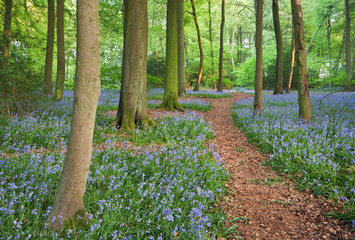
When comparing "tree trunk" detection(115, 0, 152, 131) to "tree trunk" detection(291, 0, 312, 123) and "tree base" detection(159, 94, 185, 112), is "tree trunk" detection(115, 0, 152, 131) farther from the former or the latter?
"tree trunk" detection(291, 0, 312, 123)

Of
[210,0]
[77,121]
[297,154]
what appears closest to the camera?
[77,121]

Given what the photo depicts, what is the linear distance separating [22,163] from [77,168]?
6.69 feet

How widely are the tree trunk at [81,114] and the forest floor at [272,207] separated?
231cm

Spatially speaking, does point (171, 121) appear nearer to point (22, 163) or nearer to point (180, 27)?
point (22, 163)

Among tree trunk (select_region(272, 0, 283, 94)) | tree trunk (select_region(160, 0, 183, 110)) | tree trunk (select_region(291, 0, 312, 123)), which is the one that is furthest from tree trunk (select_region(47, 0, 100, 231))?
tree trunk (select_region(272, 0, 283, 94))

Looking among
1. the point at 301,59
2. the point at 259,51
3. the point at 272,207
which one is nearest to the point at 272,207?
the point at 272,207

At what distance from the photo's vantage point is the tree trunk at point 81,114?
7.75 feet

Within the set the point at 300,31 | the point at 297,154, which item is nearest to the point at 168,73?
the point at 300,31

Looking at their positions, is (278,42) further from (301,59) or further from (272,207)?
(272,207)

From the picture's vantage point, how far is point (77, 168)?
2.47m

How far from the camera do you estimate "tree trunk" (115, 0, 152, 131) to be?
7059 mm

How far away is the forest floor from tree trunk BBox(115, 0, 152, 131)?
3266 mm

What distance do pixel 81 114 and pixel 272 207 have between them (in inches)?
137

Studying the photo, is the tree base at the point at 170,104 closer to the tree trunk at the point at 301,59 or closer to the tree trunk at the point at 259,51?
the tree trunk at the point at 259,51
